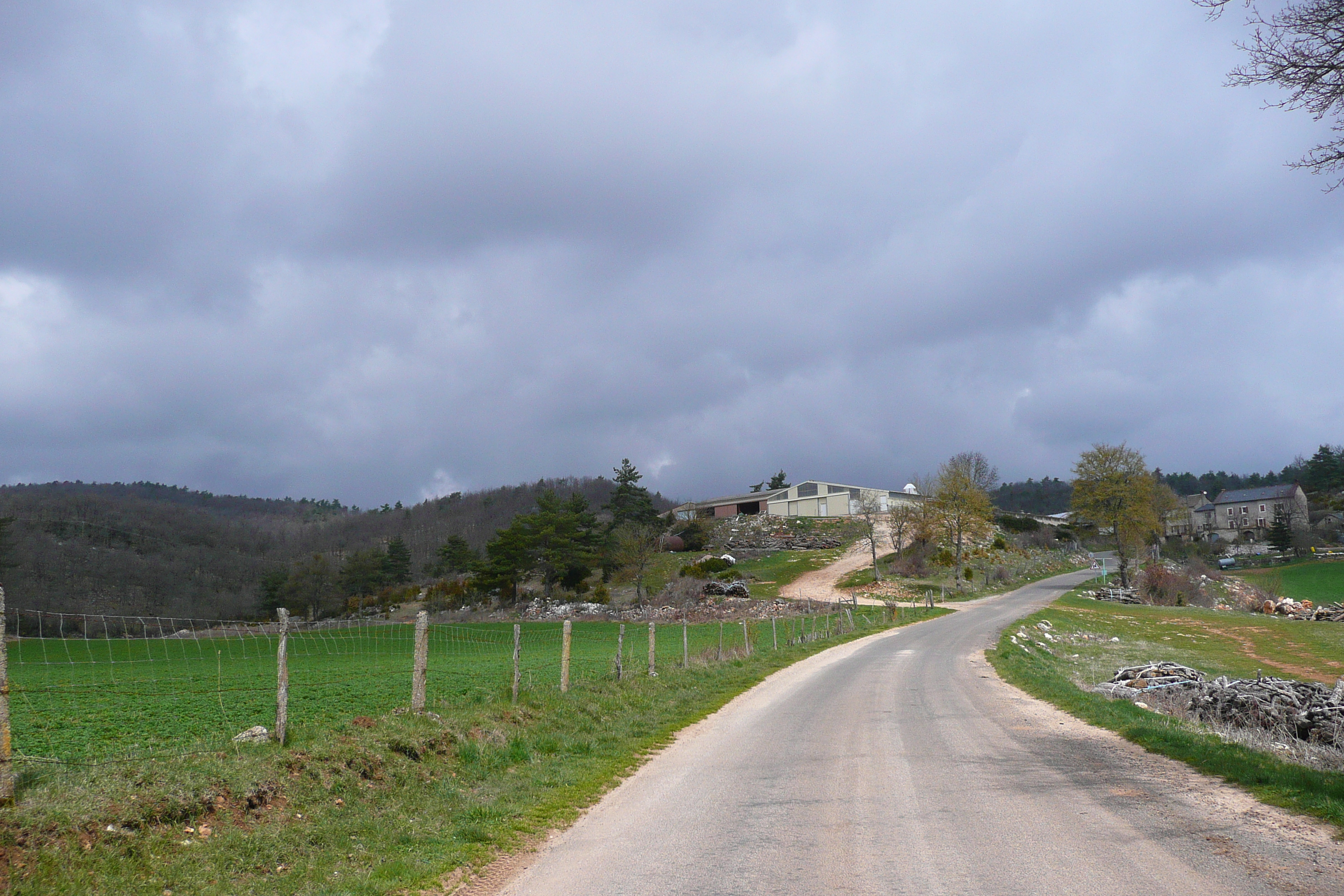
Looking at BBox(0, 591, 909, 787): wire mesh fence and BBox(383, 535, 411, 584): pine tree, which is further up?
BBox(0, 591, 909, 787): wire mesh fence

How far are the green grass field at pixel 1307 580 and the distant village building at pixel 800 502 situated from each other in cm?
3628

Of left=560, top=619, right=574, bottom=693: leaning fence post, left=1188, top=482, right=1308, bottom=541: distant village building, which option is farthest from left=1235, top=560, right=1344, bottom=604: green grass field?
left=560, top=619, right=574, bottom=693: leaning fence post

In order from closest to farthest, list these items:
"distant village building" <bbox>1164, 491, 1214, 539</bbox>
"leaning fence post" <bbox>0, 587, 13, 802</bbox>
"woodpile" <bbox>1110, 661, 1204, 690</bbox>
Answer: "leaning fence post" <bbox>0, 587, 13, 802</bbox>, "woodpile" <bbox>1110, 661, 1204, 690</bbox>, "distant village building" <bbox>1164, 491, 1214, 539</bbox>

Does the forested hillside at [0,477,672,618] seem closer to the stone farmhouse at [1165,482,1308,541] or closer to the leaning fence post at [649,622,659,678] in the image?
the leaning fence post at [649,622,659,678]

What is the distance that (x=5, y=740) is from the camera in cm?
570

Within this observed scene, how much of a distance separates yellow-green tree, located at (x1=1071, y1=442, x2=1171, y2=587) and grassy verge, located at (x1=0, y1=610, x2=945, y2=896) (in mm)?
56611

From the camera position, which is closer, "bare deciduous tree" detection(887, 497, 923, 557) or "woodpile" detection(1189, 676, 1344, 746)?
"woodpile" detection(1189, 676, 1344, 746)

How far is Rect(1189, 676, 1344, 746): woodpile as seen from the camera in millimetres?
12414

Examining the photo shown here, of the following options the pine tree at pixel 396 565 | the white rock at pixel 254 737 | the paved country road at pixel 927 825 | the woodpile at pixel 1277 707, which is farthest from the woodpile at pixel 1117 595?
the pine tree at pixel 396 565

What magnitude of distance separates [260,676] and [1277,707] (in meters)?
23.9

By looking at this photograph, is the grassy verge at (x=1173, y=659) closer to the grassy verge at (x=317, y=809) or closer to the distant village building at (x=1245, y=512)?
the grassy verge at (x=317, y=809)

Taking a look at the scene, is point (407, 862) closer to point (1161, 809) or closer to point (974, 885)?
Result: point (974, 885)

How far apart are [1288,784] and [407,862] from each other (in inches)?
320

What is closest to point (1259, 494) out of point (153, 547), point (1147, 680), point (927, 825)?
point (1147, 680)
